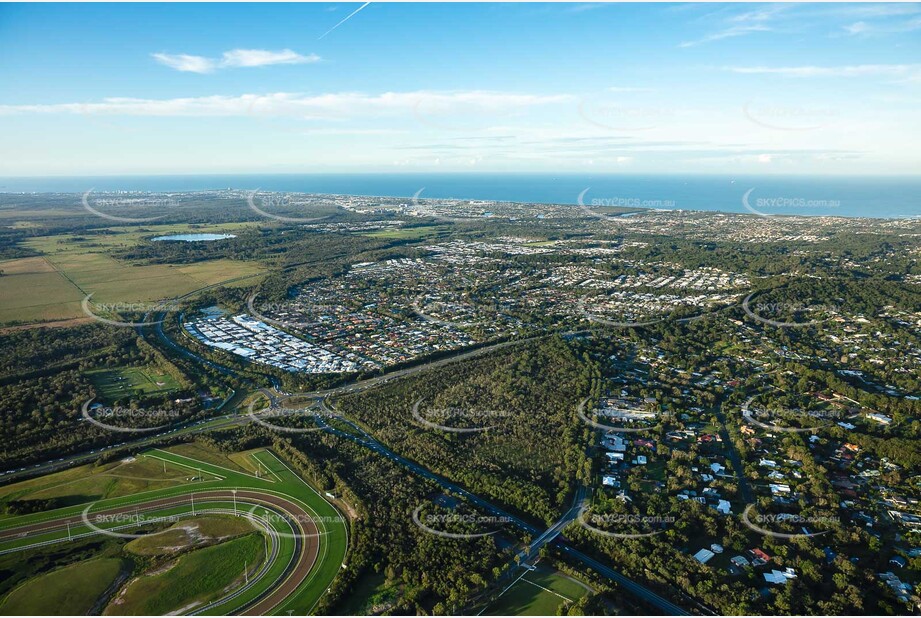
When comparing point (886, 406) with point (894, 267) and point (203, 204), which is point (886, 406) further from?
point (203, 204)

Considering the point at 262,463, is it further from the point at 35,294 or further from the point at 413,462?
the point at 35,294

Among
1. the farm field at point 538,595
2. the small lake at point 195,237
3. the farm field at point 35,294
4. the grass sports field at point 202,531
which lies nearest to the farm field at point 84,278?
the farm field at point 35,294

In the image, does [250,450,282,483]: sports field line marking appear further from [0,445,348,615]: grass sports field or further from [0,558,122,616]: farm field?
[0,558,122,616]: farm field

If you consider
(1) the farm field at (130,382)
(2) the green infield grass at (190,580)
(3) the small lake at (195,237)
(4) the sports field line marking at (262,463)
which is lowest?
(2) the green infield grass at (190,580)

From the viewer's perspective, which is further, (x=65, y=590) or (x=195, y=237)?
(x=195, y=237)

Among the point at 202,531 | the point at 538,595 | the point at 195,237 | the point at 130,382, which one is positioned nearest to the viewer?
the point at 538,595

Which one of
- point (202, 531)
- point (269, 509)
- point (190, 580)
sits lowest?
point (190, 580)

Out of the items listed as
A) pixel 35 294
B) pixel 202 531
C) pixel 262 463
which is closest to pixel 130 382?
pixel 262 463

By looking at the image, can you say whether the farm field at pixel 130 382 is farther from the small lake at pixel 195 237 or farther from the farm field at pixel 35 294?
the small lake at pixel 195 237
